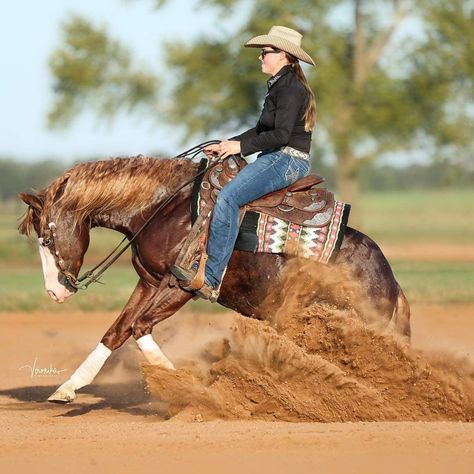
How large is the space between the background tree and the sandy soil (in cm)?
2107

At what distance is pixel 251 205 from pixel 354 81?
2596 cm

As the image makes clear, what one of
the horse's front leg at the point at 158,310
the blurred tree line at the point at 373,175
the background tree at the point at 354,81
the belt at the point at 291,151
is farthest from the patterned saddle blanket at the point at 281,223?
the background tree at the point at 354,81

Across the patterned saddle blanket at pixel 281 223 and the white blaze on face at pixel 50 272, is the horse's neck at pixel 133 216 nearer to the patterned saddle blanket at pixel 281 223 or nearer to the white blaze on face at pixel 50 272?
the patterned saddle blanket at pixel 281 223

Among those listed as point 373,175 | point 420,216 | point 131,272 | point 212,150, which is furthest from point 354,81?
point 373,175

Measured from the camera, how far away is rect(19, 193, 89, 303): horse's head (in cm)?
858

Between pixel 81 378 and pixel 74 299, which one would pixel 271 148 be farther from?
pixel 74 299

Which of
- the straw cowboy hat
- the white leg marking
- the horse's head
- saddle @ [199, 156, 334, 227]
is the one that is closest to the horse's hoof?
the white leg marking

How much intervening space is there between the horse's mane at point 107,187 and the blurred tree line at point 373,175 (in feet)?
31.3

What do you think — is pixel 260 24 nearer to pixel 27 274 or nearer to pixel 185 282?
pixel 27 274

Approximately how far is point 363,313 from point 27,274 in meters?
16.4

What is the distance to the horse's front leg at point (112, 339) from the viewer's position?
8344 millimetres

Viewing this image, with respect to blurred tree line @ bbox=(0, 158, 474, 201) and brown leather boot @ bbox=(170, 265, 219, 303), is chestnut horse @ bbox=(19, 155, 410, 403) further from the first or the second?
blurred tree line @ bbox=(0, 158, 474, 201)

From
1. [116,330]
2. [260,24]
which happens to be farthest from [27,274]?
[116,330]

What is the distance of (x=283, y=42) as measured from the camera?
27.1ft
